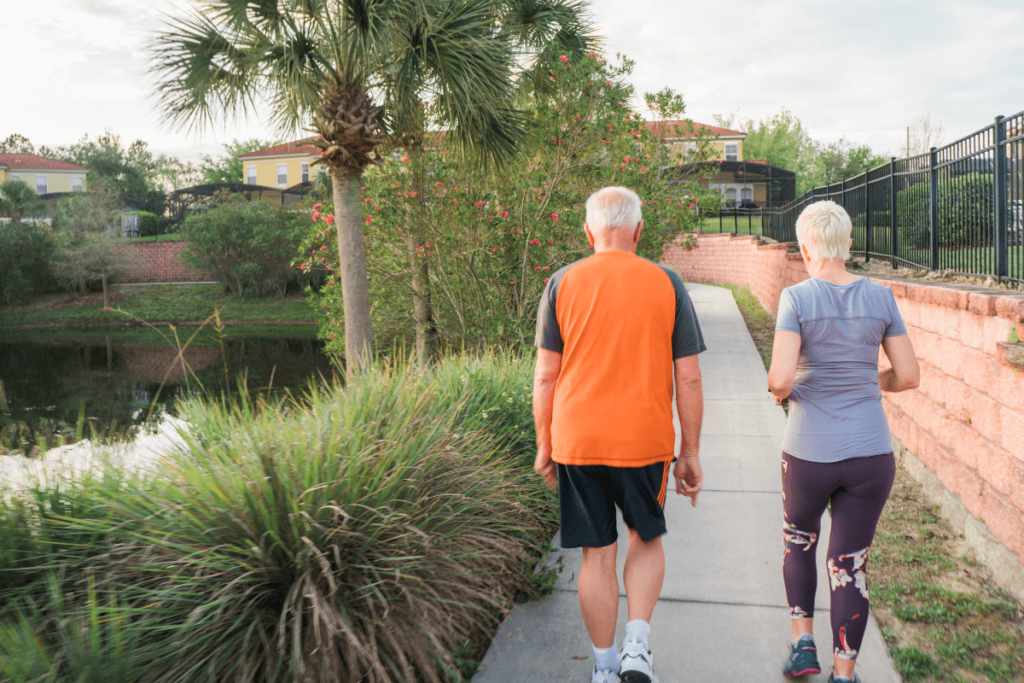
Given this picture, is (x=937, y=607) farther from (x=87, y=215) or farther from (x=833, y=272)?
(x=87, y=215)

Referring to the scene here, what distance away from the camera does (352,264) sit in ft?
26.6

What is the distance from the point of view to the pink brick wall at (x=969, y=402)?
10.8 feet

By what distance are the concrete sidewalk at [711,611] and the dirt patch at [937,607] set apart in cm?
17

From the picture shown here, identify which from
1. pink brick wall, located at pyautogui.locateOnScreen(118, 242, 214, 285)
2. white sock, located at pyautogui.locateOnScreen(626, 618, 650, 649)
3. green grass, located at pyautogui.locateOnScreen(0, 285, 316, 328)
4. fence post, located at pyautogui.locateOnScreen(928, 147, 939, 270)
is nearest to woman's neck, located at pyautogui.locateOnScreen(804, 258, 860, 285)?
white sock, located at pyautogui.locateOnScreen(626, 618, 650, 649)

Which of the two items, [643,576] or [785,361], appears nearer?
[785,361]

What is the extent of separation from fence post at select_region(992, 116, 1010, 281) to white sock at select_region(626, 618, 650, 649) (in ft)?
12.7

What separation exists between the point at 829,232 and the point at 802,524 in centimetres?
106

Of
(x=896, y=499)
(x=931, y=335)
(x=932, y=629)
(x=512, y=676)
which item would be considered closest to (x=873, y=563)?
(x=932, y=629)

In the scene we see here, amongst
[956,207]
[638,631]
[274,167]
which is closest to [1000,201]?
[956,207]

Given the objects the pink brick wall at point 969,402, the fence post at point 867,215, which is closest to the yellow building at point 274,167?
the fence post at point 867,215

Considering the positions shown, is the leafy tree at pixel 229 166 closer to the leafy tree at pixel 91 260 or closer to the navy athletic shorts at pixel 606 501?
the leafy tree at pixel 91 260

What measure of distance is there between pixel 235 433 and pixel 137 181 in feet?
259

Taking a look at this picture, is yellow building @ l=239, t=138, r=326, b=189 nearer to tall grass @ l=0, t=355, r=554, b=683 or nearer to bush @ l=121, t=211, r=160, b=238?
bush @ l=121, t=211, r=160, b=238

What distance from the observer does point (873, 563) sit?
144 inches
